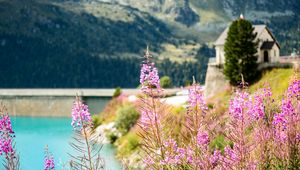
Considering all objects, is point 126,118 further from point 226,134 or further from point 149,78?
point 149,78

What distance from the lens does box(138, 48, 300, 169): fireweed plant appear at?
27.1 feet

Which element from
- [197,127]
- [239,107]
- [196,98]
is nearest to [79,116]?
[197,127]

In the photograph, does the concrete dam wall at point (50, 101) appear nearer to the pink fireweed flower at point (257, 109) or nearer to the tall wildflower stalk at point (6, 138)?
the pink fireweed flower at point (257, 109)

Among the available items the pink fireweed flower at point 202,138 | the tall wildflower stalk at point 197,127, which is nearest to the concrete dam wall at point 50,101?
the tall wildflower stalk at point 197,127

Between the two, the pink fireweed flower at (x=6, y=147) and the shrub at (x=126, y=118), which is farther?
the shrub at (x=126, y=118)

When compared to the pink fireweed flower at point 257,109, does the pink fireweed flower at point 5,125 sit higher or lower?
higher

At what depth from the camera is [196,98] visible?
8.98 metres

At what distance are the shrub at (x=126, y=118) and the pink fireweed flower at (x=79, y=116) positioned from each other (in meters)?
56.5

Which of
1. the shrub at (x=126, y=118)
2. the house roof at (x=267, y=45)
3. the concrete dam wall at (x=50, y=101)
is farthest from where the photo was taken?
the concrete dam wall at (x=50, y=101)

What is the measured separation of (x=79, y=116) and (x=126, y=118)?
57.1 metres

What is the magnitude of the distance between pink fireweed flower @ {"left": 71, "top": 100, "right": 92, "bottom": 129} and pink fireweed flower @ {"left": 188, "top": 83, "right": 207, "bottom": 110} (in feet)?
5.25

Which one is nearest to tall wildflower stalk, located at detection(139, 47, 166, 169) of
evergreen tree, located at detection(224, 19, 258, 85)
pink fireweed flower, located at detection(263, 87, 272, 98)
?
pink fireweed flower, located at detection(263, 87, 272, 98)

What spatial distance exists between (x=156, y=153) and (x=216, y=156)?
120 centimetres

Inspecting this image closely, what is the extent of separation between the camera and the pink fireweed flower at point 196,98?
8.88 meters
